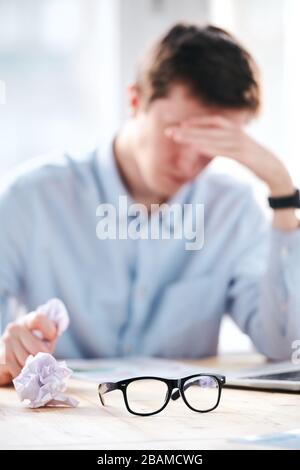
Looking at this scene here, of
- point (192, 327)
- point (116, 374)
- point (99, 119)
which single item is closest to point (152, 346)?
point (192, 327)

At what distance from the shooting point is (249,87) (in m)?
1.34

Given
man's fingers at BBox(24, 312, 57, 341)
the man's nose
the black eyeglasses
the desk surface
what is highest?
the man's nose

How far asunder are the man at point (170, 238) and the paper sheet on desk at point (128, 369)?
0.17 metres

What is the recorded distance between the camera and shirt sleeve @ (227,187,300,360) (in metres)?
1.33

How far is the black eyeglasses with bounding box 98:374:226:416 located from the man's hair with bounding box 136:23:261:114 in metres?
0.63

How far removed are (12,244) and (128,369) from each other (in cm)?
43

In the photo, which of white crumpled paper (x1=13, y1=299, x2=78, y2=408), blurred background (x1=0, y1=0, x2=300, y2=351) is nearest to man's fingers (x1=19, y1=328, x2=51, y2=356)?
white crumpled paper (x1=13, y1=299, x2=78, y2=408)

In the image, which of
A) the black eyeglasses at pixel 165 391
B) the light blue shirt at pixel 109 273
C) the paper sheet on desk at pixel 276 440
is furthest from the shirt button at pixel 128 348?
the paper sheet on desk at pixel 276 440

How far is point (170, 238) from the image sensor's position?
1.52 meters

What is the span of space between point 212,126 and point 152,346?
0.45m

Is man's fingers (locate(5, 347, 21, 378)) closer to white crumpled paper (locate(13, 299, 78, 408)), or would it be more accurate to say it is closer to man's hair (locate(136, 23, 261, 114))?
white crumpled paper (locate(13, 299, 78, 408))

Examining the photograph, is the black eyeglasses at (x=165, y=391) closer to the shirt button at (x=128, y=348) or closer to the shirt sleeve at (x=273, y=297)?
the shirt sleeve at (x=273, y=297)

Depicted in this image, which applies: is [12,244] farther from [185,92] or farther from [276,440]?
[276,440]

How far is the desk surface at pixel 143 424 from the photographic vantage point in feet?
2.21
